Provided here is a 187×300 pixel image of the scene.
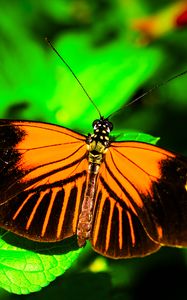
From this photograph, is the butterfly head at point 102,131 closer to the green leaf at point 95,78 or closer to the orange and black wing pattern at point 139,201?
Answer: the orange and black wing pattern at point 139,201

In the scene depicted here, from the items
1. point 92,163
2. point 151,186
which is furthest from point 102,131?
point 151,186

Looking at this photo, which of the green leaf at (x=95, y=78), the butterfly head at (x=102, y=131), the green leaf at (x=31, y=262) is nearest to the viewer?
the green leaf at (x=31, y=262)

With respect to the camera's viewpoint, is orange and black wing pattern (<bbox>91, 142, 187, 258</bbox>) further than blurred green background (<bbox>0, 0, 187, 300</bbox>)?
No

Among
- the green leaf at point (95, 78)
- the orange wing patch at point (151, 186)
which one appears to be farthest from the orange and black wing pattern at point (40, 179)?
the green leaf at point (95, 78)

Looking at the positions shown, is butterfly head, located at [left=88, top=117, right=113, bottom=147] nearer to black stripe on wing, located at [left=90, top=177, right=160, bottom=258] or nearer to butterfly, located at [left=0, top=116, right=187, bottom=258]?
butterfly, located at [left=0, top=116, right=187, bottom=258]

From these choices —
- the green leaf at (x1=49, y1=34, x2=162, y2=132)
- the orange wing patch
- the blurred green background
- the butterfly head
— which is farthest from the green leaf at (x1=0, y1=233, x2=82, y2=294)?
the green leaf at (x1=49, y1=34, x2=162, y2=132)

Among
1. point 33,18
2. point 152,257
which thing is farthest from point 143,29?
point 152,257

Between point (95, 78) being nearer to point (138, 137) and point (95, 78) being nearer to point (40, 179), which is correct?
point (138, 137)
